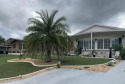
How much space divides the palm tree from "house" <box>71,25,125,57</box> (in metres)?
7.81

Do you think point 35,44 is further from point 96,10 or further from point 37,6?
point 96,10

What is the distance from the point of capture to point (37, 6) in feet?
56.2

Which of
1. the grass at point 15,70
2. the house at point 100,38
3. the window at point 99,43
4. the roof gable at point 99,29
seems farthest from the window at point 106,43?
the grass at point 15,70

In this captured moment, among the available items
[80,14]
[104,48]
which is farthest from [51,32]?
[104,48]

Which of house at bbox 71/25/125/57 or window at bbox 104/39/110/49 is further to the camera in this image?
window at bbox 104/39/110/49

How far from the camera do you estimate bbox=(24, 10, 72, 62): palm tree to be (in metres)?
14.1

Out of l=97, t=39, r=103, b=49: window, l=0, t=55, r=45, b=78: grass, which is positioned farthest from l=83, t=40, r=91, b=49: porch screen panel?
l=0, t=55, r=45, b=78: grass

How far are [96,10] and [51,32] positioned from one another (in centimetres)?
687

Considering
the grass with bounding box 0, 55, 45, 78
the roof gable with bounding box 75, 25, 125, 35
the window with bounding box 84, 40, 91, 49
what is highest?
the roof gable with bounding box 75, 25, 125, 35

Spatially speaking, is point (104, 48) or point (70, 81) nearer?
point (70, 81)

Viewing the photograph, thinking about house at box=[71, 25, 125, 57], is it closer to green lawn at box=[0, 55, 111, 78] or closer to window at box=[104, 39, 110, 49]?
window at box=[104, 39, 110, 49]

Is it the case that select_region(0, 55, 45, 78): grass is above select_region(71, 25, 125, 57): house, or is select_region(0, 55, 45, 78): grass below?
below

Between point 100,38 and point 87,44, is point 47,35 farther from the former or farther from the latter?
point 87,44

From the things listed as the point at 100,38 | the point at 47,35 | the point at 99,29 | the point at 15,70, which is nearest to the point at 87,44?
the point at 100,38
